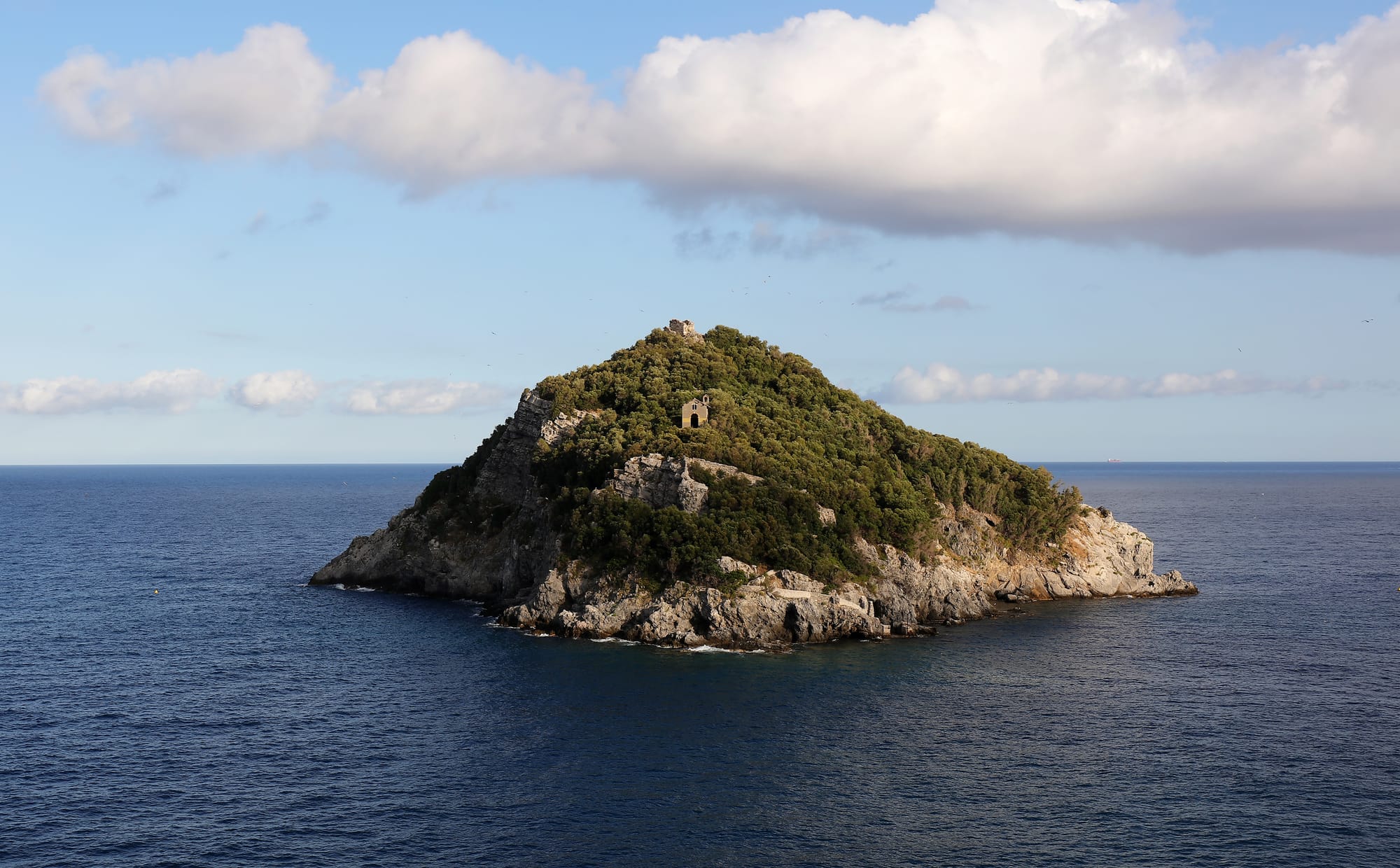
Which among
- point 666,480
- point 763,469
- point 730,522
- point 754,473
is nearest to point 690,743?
point 730,522

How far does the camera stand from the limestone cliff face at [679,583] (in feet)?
319

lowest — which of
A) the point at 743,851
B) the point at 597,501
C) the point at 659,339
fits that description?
the point at 743,851

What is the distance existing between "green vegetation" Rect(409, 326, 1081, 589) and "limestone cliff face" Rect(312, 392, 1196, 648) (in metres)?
1.77

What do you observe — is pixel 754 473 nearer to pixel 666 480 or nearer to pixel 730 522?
pixel 666 480

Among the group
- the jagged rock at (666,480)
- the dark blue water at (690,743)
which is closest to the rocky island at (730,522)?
the jagged rock at (666,480)

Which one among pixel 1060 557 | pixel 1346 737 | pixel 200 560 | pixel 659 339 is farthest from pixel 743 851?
pixel 200 560

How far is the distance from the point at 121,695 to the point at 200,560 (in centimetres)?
8134

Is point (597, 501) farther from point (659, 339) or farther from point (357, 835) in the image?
point (357, 835)

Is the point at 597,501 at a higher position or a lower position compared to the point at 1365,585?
higher

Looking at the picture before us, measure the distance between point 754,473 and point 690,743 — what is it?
45.4 metres

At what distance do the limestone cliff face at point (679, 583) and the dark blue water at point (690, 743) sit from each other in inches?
186

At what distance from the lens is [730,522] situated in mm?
101000

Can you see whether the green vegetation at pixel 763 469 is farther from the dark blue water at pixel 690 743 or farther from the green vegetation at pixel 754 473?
the dark blue water at pixel 690 743

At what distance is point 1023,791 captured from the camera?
6050 centimetres
